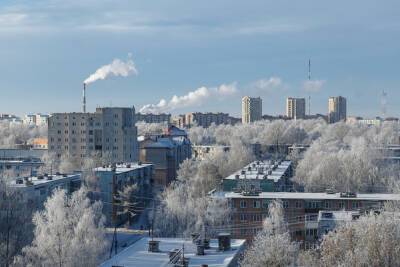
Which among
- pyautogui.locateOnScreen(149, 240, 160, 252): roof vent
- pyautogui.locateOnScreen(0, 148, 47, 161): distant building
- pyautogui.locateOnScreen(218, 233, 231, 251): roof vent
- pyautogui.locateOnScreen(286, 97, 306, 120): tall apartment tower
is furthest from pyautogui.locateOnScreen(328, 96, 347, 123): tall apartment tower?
pyautogui.locateOnScreen(149, 240, 160, 252): roof vent

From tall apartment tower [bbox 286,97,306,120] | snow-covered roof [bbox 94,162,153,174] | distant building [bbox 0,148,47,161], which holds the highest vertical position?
tall apartment tower [bbox 286,97,306,120]

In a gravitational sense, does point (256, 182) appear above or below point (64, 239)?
above

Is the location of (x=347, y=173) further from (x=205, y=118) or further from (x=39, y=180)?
(x=205, y=118)

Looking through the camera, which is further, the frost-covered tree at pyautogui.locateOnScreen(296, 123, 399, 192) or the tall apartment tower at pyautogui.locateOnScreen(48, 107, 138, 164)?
the tall apartment tower at pyautogui.locateOnScreen(48, 107, 138, 164)

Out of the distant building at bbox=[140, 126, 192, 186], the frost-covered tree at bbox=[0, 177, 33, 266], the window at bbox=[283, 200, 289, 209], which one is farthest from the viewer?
the distant building at bbox=[140, 126, 192, 186]

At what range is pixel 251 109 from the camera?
129750mm

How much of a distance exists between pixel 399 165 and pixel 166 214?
2221 centimetres

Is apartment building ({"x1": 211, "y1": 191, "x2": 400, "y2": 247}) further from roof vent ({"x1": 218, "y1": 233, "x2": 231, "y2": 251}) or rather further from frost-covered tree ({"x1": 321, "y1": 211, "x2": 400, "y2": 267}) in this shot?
frost-covered tree ({"x1": 321, "y1": 211, "x2": 400, "y2": 267})

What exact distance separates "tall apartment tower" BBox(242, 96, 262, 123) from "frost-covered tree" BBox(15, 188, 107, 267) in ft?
362

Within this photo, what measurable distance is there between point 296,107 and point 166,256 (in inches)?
5133

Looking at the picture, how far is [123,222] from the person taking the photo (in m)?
29.1

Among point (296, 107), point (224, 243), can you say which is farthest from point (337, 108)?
point (224, 243)

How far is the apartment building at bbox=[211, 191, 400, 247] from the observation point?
878 inches

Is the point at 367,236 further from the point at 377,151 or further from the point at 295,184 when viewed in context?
the point at 377,151
